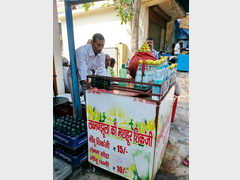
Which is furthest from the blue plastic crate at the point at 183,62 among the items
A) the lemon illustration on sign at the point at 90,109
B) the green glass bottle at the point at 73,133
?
the green glass bottle at the point at 73,133

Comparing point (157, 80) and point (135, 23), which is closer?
point (157, 80)

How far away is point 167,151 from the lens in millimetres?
2701

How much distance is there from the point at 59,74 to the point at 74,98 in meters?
1.52

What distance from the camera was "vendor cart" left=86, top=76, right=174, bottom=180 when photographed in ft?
5.14

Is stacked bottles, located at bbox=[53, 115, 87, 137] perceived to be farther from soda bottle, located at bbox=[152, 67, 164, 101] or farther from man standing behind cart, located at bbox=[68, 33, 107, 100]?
soda bottle, located at bbox=[152, 67, 164, 101]

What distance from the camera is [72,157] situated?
2.05 metres

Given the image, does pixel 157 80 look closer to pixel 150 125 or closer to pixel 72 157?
pixel 150 125

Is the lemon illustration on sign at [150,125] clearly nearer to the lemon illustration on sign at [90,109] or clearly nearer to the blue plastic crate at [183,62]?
the lemon illustration on sign at [90,109]

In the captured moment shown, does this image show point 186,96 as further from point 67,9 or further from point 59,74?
point 67,9

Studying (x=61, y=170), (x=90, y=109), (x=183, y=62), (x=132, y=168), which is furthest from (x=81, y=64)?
(x=183, y=62)

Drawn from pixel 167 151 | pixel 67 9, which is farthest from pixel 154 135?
pixel 67 9

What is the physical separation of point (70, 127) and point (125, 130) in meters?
0.87

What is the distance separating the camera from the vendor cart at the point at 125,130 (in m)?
1.57

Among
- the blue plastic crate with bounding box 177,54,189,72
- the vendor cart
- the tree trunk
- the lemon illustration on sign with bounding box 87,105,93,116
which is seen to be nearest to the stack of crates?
the vendor cart
